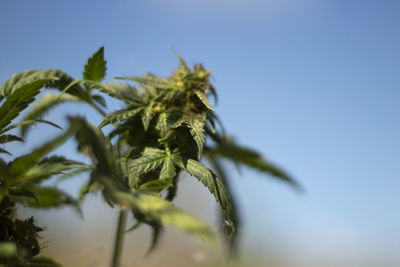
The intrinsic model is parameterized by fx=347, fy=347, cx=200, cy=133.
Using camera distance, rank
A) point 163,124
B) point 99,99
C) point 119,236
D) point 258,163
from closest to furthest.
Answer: point 163,124 < point 119,236 < point 99,99 < point 258,163

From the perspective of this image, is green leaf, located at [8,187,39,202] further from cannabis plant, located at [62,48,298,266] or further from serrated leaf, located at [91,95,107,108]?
serrated leaf, located at [91,95,107,108]

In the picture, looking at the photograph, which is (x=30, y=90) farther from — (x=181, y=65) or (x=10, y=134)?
(x=181, y=65)

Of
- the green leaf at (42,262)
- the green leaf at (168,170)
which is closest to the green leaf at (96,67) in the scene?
the green leaf at (168,170)

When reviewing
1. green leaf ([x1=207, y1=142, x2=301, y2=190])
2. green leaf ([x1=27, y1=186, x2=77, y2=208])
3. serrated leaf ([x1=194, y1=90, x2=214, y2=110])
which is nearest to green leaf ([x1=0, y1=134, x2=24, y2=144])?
green leaf ([x1=27, y1=186, x2=77, y2=208])

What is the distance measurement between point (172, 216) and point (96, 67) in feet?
8.30

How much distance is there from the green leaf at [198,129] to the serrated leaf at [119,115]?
578 mm

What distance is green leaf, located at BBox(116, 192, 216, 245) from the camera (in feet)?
5.43

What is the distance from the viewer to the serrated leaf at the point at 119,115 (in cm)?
319

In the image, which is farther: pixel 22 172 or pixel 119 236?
pixel 119 236

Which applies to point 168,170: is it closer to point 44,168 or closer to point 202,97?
point 202,97

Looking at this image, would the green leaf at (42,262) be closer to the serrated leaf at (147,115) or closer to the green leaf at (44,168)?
the green leaf at (44,168)

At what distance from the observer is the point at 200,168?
299cm

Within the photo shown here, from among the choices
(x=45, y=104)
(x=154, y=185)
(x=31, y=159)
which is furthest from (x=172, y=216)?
(x=45, y=104)

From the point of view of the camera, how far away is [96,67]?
3.79 meters
